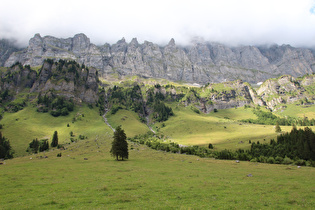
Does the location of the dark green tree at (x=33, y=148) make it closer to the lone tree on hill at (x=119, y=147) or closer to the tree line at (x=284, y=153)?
the lone tree on hill at (x=119, y=147)

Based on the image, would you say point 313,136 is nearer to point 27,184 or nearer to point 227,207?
point 227,207

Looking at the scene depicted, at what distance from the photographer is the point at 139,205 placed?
21094 mm

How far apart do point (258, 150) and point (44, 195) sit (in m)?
107

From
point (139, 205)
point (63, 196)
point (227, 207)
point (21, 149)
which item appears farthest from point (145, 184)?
point (21, 149)

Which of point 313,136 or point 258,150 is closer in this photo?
point 313,136

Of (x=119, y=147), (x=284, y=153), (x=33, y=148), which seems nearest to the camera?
(x=119, y=147)

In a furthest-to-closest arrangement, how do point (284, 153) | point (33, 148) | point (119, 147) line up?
point (33, 148) → point (284, 153) → point (119, 147)

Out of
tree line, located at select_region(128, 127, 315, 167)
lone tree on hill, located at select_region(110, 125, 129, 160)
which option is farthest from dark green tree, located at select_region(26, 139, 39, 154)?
tree line, located at select_region(128, 127, 315, 167)

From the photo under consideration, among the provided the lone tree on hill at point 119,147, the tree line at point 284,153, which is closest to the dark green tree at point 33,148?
the lone tree on hill at point 119,147

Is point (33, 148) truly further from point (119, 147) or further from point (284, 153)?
point (284, 153)

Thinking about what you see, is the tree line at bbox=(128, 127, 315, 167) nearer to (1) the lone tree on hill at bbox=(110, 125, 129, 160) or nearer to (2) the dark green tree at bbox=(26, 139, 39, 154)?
(1) the lone tree on hill at bbox=(110, 125, 129, 160)

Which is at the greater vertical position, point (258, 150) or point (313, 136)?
point (313, 136)

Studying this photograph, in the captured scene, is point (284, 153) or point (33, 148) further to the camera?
point (33, 148)

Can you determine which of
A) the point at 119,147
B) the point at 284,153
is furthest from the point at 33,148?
the point at 284,153
